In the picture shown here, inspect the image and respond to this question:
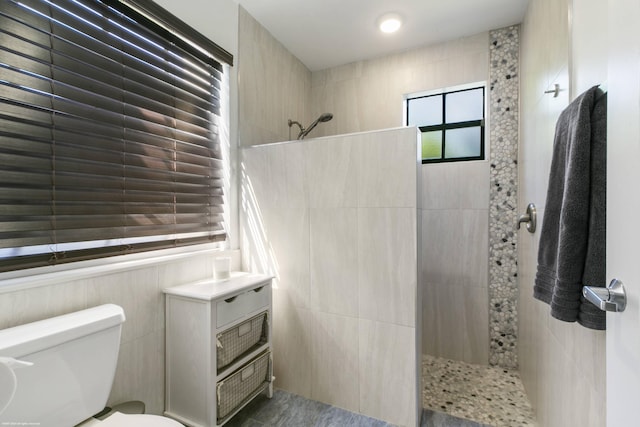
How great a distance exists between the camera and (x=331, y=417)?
5.47 ft

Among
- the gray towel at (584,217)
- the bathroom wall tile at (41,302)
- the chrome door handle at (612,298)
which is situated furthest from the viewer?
the bathroom wall tile at (41,302)

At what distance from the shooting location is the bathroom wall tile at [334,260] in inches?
66.9

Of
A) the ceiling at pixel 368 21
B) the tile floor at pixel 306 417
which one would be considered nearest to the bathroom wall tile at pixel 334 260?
the tile floor at pixel 306 417

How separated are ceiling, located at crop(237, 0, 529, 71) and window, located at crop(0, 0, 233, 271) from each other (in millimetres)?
633

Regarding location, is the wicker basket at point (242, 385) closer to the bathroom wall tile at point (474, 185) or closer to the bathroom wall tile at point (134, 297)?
the bathroom wall tile at point (134, 297)

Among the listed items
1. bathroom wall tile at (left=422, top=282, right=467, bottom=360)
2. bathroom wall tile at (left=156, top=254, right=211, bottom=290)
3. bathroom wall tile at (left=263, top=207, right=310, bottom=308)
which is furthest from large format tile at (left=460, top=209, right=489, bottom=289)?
bathroom wall tile at (left=156, top=254, right=211, bottom=290)

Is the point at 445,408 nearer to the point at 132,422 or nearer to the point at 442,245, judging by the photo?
the point at 442,245

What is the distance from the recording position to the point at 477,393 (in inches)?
75.5

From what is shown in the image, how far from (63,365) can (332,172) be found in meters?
1.41

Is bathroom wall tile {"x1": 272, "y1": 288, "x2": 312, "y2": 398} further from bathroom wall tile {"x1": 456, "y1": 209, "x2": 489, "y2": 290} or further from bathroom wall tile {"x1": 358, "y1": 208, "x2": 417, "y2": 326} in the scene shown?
bathroom wall tile {"x1": 456, "y1": 209, "x2": 489, "y2": 290}

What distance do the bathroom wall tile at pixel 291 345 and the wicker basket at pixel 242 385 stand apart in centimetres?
18

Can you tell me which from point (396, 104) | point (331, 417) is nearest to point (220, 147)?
point (396, 104)

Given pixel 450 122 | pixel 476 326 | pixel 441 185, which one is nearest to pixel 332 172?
pixel 441 185

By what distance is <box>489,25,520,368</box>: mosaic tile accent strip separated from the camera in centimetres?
216
